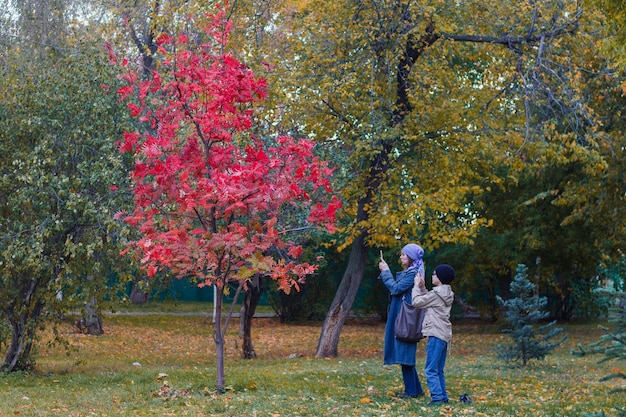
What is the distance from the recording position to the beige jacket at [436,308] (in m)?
8.64

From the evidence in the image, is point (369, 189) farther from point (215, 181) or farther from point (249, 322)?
point (215, 181)

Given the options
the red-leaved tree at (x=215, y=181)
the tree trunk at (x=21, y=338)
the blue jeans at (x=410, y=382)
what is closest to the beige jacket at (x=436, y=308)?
the blue jeans at (x=410, y=382)

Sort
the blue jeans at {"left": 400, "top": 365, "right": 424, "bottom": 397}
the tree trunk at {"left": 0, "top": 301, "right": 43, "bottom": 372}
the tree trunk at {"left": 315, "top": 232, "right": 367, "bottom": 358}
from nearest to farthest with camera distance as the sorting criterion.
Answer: the blue jeans at {"left": 400, "top": 365, "right": 424, "bottom": 397} < the tree trunk at {"left": 0, "top": 301, "right": 43, "bottom": 372} < the tree trunk at {"left": 315, "top": 232, "right": 367, "bottom": 358}

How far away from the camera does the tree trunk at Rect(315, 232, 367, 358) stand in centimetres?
1817

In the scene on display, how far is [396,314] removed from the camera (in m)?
9.08

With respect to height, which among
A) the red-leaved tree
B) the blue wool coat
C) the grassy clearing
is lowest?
the grassy clearing

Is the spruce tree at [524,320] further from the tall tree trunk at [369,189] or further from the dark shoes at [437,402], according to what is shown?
the dark shoes at [437,402]

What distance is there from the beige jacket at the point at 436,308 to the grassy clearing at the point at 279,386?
2.45ft

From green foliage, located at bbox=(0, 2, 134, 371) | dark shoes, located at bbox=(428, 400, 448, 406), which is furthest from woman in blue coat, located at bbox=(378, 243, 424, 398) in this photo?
green foliage, located at bbox=(0, 2, 134, 371)

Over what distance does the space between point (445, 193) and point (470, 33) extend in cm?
311

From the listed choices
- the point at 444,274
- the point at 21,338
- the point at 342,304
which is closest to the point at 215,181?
the point at 444,274

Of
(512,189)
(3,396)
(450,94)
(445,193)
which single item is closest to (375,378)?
(3,396)

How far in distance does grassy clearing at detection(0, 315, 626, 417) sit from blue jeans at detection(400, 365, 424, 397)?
237 mm

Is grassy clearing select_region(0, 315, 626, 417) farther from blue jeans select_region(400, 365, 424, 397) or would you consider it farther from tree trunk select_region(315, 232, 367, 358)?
tree trunk select_region(315, 232, 367, 358)
